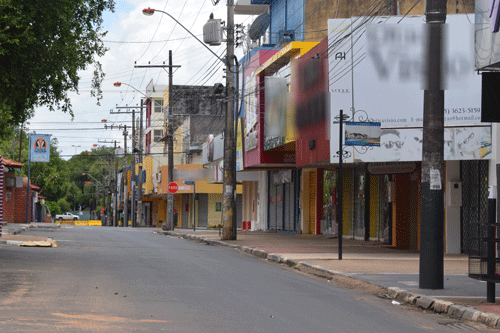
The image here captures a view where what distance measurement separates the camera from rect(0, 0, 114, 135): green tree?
1627 centimetres

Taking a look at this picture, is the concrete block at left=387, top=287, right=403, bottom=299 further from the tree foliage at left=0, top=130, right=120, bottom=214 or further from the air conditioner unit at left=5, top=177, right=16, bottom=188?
the air conditioner unit at left=5, top=177, right=16, bottom=188

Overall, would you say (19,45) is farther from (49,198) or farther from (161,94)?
(49,198)

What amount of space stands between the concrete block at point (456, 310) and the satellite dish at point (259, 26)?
35349 millimetres

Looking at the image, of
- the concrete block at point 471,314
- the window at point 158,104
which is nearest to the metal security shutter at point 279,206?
the concrete block at point 471,314

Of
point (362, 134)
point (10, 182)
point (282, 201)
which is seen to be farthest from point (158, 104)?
point (362, 134)

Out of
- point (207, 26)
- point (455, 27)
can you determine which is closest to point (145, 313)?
point (455, 27)

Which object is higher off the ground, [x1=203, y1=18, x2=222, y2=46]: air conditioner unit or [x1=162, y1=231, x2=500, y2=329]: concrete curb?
[x1=203, y1=18, x2=222, y2=46]: air conditioner unit

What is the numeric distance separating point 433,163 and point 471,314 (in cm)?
348

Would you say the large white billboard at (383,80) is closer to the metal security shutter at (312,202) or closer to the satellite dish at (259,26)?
the metal security shutter at (312,202)

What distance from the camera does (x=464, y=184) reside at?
23.0m

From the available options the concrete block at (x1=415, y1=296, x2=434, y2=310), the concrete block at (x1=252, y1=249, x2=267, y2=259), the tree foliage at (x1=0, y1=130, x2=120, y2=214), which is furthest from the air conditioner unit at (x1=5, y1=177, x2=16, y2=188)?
the concrete block at (x1=415, y1=296, x2=434, y2=310)

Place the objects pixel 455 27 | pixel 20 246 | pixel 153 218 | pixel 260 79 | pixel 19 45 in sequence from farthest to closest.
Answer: pixel 153 218
pixel 260 79
pixel 20 246
pixel 455 27
pixel 19 45

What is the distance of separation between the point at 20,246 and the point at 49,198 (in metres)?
94.0

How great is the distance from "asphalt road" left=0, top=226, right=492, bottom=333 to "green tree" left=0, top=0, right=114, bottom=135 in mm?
4157
